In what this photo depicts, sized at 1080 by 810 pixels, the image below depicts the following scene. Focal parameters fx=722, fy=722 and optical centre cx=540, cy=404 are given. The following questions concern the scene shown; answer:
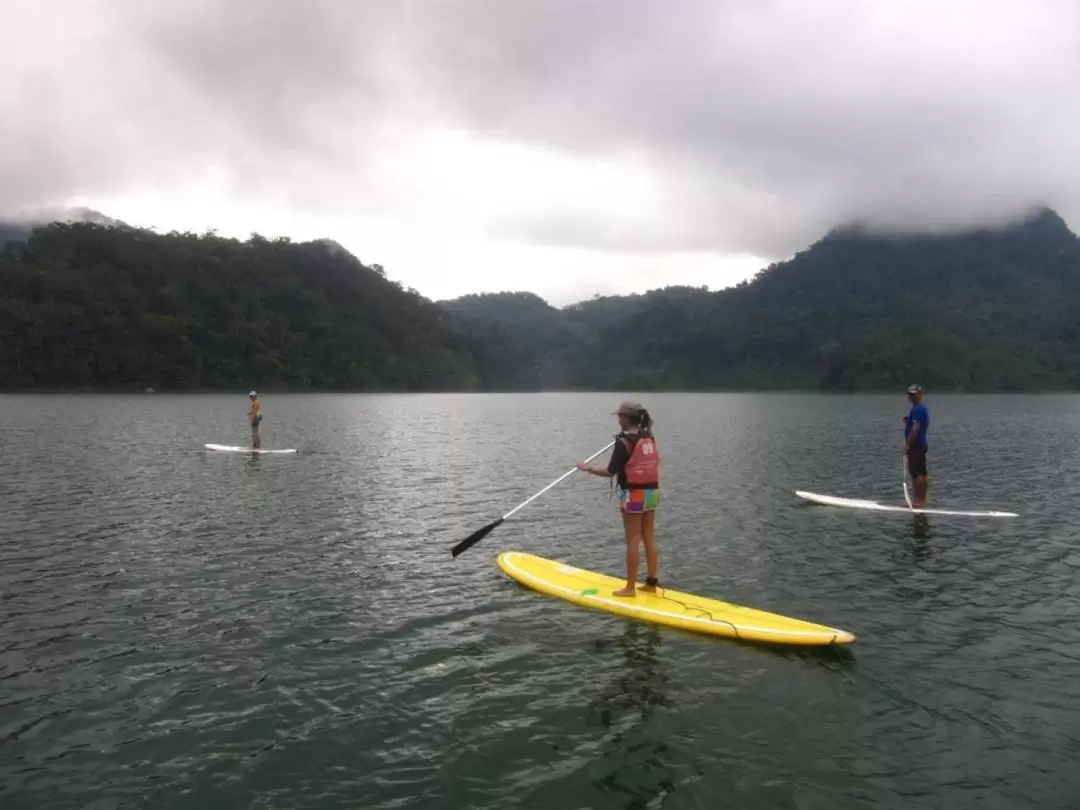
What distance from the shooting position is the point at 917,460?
2112 cm

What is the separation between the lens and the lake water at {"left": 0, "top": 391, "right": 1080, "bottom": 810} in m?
7.38

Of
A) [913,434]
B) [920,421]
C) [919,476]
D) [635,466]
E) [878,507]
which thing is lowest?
[878,507]

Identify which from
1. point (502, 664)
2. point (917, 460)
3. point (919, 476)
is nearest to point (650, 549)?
point (502, 664)

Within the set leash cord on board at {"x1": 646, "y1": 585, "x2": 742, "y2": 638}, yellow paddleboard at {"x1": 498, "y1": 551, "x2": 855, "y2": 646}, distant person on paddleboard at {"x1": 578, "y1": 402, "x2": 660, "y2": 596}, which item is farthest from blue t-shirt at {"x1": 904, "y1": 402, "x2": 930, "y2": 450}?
distant person on paddleboard at {"x1": 578, "y1": 402, "x2": 660, "y2": 596}

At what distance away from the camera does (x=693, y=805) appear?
22.9 feet

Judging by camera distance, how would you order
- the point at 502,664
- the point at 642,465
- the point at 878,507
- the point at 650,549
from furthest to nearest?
1. the point at 878,507
2. the point at 650,549
3. the point at 642,465
4. the point at 502,664

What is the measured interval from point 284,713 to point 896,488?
83.6ft

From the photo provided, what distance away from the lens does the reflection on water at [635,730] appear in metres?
7.29

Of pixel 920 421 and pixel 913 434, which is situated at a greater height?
pixel 920 421

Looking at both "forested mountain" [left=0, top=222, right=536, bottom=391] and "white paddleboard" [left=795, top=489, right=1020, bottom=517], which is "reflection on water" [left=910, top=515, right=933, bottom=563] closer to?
"white paddleboard" [left=795, top=489, right=1020, bottom=517]

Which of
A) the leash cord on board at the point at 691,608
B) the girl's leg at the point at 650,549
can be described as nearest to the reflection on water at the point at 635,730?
the leash cord on board at the point at 691,608

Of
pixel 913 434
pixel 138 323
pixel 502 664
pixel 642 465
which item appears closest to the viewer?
pixel 502 664

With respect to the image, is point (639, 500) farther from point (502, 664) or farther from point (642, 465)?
point (502, 664)

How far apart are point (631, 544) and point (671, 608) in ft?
4.05
